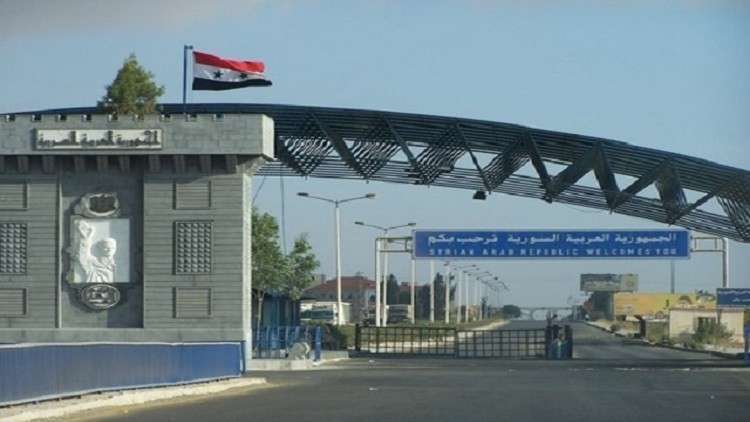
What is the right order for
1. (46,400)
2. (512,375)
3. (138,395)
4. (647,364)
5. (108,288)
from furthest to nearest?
(647,364) → (108,288) → (512,375) → (138,395) → (46,400)

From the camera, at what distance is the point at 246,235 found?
5000cm

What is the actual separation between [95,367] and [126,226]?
22354 millimetres

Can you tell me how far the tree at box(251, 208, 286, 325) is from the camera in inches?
2985

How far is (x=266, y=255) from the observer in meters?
76.6

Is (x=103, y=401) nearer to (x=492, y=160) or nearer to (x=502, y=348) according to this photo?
(x=492, y=160)

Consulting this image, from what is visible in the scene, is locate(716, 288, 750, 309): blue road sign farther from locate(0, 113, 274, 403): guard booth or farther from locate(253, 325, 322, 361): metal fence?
locate(0, 113, 274, 403): guard booth

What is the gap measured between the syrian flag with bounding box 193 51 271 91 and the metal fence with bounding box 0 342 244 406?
45.6 ft

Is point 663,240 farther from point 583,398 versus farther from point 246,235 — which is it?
point 583,398

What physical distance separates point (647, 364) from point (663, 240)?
429 inches

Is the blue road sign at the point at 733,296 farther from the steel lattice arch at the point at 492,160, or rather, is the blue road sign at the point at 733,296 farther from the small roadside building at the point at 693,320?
the small roadside building at the point at 693,320

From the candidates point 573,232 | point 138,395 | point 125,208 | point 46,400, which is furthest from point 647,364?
point 46,400

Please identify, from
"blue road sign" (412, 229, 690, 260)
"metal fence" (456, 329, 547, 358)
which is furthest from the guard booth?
"blue road sign" (412, 229, 690, 260)

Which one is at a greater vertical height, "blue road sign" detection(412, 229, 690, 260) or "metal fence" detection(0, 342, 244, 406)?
"blue road sign" detection(412, 229, 690, 260)

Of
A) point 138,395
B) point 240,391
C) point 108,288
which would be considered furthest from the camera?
point 108,288
